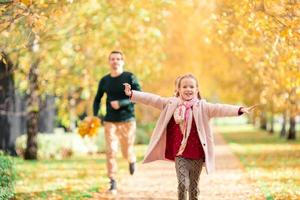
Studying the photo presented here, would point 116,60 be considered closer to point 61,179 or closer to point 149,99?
point 149,99

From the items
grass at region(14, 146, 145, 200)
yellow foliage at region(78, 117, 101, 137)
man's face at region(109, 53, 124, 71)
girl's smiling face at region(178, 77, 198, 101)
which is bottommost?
grass at region(14, 146, 145, 200)

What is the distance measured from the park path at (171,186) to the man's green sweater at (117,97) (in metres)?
1.33

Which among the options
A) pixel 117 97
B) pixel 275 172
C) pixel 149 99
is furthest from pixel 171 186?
pixel 149 99

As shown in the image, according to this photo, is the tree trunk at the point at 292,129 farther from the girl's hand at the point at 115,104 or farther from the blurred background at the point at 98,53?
the girl's hand at the point at 115,104

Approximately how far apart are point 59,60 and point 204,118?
13.5 m

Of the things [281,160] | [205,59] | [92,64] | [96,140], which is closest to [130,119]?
[281,160]

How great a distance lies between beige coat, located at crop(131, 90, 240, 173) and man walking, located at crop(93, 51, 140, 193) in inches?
120

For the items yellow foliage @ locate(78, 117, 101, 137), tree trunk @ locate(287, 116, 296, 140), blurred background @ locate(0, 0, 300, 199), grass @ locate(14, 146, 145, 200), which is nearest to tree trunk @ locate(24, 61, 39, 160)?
blurred background @ locate(0, 0, 300, 199)

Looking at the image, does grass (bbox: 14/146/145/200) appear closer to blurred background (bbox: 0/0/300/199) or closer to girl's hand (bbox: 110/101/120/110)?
blurred background (bbox: 0/0/300/199)

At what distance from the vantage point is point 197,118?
28.7ft

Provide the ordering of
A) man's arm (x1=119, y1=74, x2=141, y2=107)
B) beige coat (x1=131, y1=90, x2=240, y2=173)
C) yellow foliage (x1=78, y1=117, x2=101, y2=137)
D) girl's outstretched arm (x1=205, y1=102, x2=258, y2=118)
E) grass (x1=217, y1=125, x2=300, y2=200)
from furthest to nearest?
yellow foliage (x1=78, y1=117, x2=101, y2=137), man's arm (x1=119, y1=74, x2=141, y2=107), grass (x1=217, y1=125, x2=300, y2=200), beige coat (x1=131, y1=90, x2=240, y2=173), girl's outstretched arm (x1=205, y1=102, x2=258, y2=118)

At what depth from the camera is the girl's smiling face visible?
8664 mm

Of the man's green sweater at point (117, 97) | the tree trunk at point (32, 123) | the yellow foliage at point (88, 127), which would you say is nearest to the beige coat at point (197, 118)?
the man's green sweater at point (117, 97)

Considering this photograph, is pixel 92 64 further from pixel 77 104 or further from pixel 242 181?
pixel 242 181
